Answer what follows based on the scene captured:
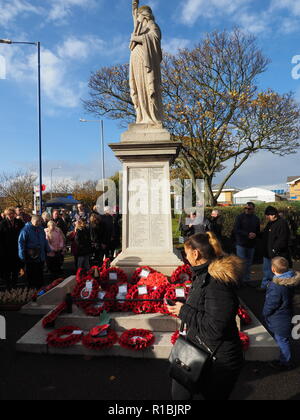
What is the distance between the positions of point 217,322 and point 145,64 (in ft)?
17.4

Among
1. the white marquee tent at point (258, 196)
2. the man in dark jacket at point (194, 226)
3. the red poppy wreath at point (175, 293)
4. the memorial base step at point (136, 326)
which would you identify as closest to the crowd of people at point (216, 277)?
the memorial base step at point (136, 326)

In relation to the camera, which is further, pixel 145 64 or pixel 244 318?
pixel 145 64

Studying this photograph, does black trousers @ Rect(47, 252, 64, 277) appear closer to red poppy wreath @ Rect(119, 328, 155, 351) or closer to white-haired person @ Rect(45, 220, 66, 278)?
white-haired person @ Rect(45, 220, 66, 278)

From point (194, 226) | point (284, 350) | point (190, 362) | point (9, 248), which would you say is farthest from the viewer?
point (194, 226)

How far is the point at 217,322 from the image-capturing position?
204cm

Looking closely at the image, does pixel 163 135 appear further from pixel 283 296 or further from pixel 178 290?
pixel 283 296

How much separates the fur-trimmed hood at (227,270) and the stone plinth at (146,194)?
3381 millimetres

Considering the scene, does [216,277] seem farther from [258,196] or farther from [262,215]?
[258,196]

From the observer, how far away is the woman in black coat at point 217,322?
6.75 ft

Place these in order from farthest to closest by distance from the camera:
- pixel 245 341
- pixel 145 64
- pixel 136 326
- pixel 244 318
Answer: pixel 145 64 < pixel 244 318 < pixel 136 326 < pixel 245 341

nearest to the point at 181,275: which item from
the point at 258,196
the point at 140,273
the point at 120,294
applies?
the point at 140,273
